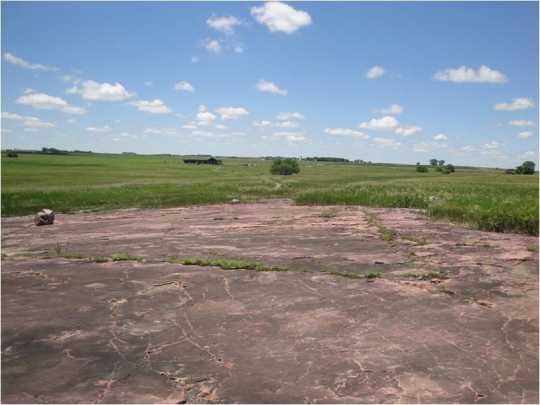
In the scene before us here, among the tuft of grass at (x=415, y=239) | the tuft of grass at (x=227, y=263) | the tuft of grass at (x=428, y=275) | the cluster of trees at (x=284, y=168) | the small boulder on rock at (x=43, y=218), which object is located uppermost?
the cluster of trees at (x=284, y=168)

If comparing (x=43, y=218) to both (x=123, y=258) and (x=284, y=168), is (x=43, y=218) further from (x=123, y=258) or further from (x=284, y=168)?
(x=284, y=168)

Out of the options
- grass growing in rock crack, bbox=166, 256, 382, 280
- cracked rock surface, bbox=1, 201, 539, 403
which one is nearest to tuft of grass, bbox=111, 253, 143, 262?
cracked rock surface, bbox=1, 201, 539, 403

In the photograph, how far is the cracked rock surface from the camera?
18.0 ft

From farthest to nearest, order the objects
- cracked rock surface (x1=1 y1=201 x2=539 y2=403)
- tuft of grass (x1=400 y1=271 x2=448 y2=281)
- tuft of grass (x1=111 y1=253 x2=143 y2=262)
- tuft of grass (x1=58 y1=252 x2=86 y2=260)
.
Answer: tuft of grass (x1=58 y1=252 x2=86 y2=260)
tuft of grass (x1=111 y1=253 x2=143 y2=262)
tuft of grass (x1=400 y1=271 x2=448 y2=281)
cracked rock surface (x1=1 y1=201 x2=539 y2=403)

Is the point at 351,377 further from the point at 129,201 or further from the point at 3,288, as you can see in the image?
the point at 129,201

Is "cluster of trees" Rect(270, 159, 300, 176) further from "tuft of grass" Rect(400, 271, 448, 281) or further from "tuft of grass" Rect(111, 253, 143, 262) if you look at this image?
"tuft of grass" Rect(400, 271, 448, 281)

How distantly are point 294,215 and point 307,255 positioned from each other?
11129 mm

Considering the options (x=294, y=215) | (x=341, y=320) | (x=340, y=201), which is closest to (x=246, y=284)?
(x=341, y=320)

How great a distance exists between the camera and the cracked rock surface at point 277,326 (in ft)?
18.0

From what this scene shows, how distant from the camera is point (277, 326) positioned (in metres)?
7.38

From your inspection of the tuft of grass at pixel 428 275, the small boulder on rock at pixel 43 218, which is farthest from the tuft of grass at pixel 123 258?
the small boulder on rock at pixel 43 218

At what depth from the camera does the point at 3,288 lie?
31.8 feet

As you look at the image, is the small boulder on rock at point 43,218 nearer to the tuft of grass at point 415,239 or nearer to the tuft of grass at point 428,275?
the tuft of grass at point 415,239

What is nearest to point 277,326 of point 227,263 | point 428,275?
point 227,263
